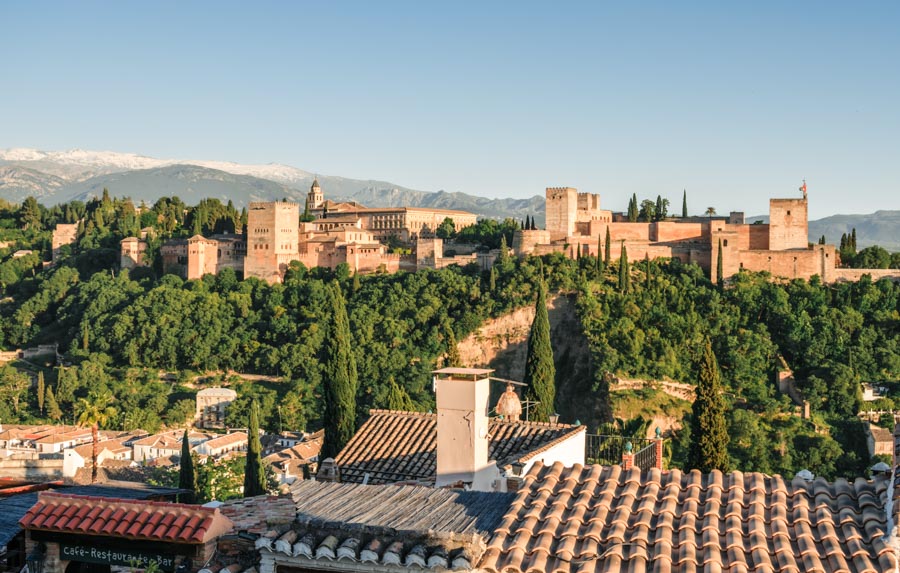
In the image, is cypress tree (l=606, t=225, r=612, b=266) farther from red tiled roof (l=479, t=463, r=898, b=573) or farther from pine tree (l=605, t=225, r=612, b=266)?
red tiled roof (l=479, t=463, r=898, b=573)

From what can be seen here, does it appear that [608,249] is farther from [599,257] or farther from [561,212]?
[561,212]

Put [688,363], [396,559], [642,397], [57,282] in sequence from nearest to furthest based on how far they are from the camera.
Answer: [396,559], [642,397], [688,363], [57,282]

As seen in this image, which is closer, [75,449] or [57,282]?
[75,449]

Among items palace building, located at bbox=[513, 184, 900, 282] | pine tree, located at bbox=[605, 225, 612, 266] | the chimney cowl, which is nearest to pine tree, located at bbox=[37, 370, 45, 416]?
palace building, located at bbox=[513, 184, 900, 282]

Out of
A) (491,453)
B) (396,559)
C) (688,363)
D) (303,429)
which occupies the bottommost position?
(303,429)

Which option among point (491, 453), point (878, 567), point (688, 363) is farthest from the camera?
point (688, 363)

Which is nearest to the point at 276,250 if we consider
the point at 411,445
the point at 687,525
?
the point at 411,445

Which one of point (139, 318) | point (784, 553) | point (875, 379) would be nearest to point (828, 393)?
point (875, 379)

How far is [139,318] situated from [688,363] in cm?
2956

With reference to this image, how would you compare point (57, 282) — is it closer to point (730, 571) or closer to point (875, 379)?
point (875, 379)

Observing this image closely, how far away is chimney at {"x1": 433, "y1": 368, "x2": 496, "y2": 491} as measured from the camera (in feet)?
29.5

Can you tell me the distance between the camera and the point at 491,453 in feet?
42.2

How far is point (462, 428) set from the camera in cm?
914

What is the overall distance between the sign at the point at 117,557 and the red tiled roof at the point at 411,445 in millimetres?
5227
